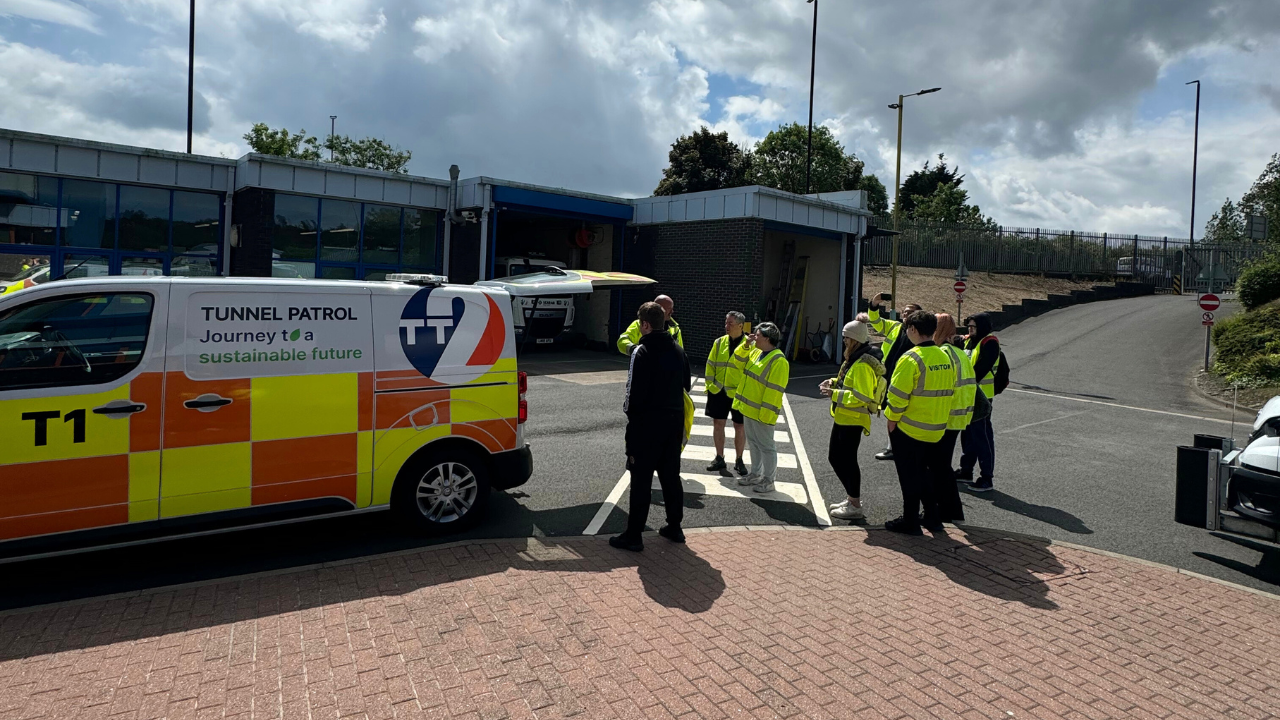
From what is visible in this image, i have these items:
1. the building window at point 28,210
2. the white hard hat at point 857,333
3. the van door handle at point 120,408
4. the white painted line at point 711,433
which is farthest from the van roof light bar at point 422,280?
the building window at point 28,210

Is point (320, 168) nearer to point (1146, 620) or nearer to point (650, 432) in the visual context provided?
point (650, 432)

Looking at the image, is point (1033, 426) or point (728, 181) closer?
point (1033, 426)

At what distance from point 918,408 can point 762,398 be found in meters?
1.50

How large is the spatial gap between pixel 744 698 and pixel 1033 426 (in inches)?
397

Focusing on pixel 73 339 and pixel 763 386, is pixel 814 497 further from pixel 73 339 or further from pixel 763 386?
pixel 73 339

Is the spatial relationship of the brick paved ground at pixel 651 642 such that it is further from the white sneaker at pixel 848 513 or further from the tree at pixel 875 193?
the tree at pixel 875 193

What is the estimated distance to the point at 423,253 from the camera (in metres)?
19.6

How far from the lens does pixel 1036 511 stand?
7117mm

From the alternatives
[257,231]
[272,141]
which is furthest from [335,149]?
[257,231]

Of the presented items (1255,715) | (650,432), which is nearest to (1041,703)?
(1255,715)

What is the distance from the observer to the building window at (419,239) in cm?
1925

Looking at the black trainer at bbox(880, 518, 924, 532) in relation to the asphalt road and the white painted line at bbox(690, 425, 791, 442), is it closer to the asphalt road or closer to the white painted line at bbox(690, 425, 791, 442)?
the asphalt road

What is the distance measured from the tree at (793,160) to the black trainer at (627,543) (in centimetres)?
4065

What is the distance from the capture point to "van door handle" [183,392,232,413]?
471 centimetres
